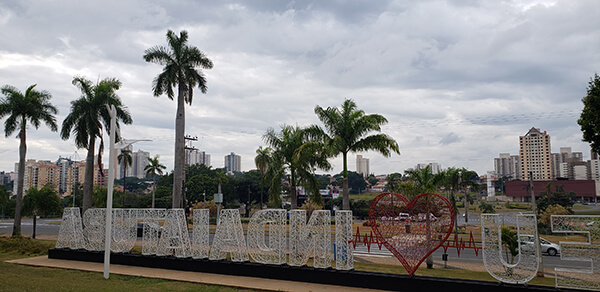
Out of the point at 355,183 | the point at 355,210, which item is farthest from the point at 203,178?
the point at 355,183

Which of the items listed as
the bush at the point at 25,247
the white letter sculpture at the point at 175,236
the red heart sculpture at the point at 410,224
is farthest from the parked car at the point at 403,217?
the bush at the point at 25,247

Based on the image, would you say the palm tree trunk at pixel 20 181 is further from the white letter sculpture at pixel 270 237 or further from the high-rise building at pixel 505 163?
the high-rise building at pixel 505 163

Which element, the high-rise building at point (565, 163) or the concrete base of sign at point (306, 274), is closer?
the concrete base of sign at point (306, 274)

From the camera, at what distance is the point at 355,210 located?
6272 cm

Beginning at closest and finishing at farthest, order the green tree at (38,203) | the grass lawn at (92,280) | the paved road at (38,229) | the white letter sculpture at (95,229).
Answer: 1. the grass lawn at (92,280)
2. the white letter sculpture at (95,229)
3. the green tree at (38,203)
4. the paved road at (38,229)

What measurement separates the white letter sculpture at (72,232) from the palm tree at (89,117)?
702 cm

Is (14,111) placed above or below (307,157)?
above

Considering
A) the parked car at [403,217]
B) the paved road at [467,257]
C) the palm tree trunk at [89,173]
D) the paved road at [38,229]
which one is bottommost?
the paved road at [38,229]

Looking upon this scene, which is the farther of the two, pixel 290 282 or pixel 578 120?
pixel 578 120

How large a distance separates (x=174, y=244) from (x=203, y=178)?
178ft

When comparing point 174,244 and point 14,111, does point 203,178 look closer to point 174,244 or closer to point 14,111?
point 14,111

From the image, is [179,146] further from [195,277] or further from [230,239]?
[195,277]

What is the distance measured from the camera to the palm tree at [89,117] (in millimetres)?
28328

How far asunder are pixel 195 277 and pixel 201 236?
1.90 metres
